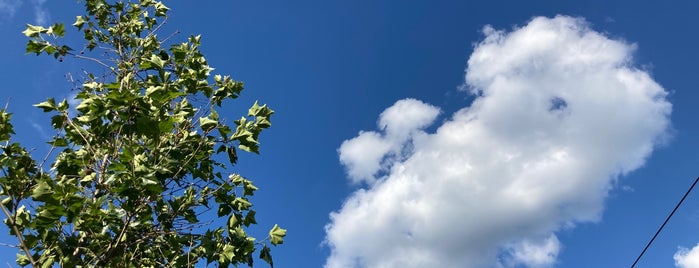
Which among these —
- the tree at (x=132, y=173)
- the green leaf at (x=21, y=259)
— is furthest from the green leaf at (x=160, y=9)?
the green leaf at (x=21, y=259)

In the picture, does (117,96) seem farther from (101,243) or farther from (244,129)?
(101,243)

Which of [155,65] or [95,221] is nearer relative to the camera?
[95,221]

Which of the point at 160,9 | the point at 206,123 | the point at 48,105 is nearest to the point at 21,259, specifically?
the point at 48,105

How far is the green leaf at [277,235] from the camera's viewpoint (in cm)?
616

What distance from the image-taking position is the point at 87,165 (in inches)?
232

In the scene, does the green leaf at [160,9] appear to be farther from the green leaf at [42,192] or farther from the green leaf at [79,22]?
the green leaf at [42,192]

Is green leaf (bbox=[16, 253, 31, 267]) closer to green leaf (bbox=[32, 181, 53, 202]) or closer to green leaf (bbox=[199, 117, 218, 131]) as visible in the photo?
green leaf (bbox=[32, 181, 53, 202])

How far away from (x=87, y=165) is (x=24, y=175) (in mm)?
761

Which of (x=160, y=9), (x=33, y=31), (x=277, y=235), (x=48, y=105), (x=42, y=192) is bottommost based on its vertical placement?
(x=42, y=192)

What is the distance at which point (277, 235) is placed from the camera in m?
6.18

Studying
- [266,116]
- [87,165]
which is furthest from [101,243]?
[266,116]

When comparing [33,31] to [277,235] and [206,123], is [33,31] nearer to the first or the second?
[206,123]

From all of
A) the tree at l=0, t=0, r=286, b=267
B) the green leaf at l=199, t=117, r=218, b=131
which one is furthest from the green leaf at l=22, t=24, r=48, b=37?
the green leaf at l=199, t=117, r=218, b=131

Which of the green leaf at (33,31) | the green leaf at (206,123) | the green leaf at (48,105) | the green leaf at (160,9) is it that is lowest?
the green leaf at (48,105)
